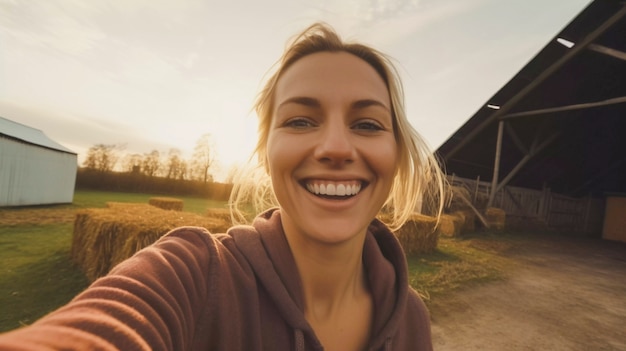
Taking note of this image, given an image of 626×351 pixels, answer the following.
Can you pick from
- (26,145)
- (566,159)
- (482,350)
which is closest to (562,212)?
(566,159)

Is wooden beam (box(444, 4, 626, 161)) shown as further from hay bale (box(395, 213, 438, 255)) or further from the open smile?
the open smile

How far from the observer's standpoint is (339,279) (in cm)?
153

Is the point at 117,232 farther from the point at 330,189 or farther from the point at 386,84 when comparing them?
the point at 386,84

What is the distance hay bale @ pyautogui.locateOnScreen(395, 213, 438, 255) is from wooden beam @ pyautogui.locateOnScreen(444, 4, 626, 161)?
647 centimetres

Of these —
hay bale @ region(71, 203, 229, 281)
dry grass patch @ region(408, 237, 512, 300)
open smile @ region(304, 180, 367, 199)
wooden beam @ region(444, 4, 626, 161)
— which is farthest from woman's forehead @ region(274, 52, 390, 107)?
wooden beam @ region(444, 4, 626, 161)

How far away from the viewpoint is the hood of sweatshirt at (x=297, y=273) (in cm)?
118

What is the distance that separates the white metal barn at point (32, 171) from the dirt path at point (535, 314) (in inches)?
666

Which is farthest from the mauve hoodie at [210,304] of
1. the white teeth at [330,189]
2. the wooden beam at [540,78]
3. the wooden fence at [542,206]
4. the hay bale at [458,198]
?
the wooden fence at [542,206]

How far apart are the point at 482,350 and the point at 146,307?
3807 mm

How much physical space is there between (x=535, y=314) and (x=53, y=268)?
26.4 ft

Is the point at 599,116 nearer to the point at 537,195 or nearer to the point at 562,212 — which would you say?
the point at 537,195

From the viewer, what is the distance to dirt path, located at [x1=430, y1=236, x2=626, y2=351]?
3572 millimetres

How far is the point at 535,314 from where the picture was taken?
14.8ft

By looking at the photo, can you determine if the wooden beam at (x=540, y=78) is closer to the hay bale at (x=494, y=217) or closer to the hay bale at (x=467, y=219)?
the hay bale at (x=467, y=219)
